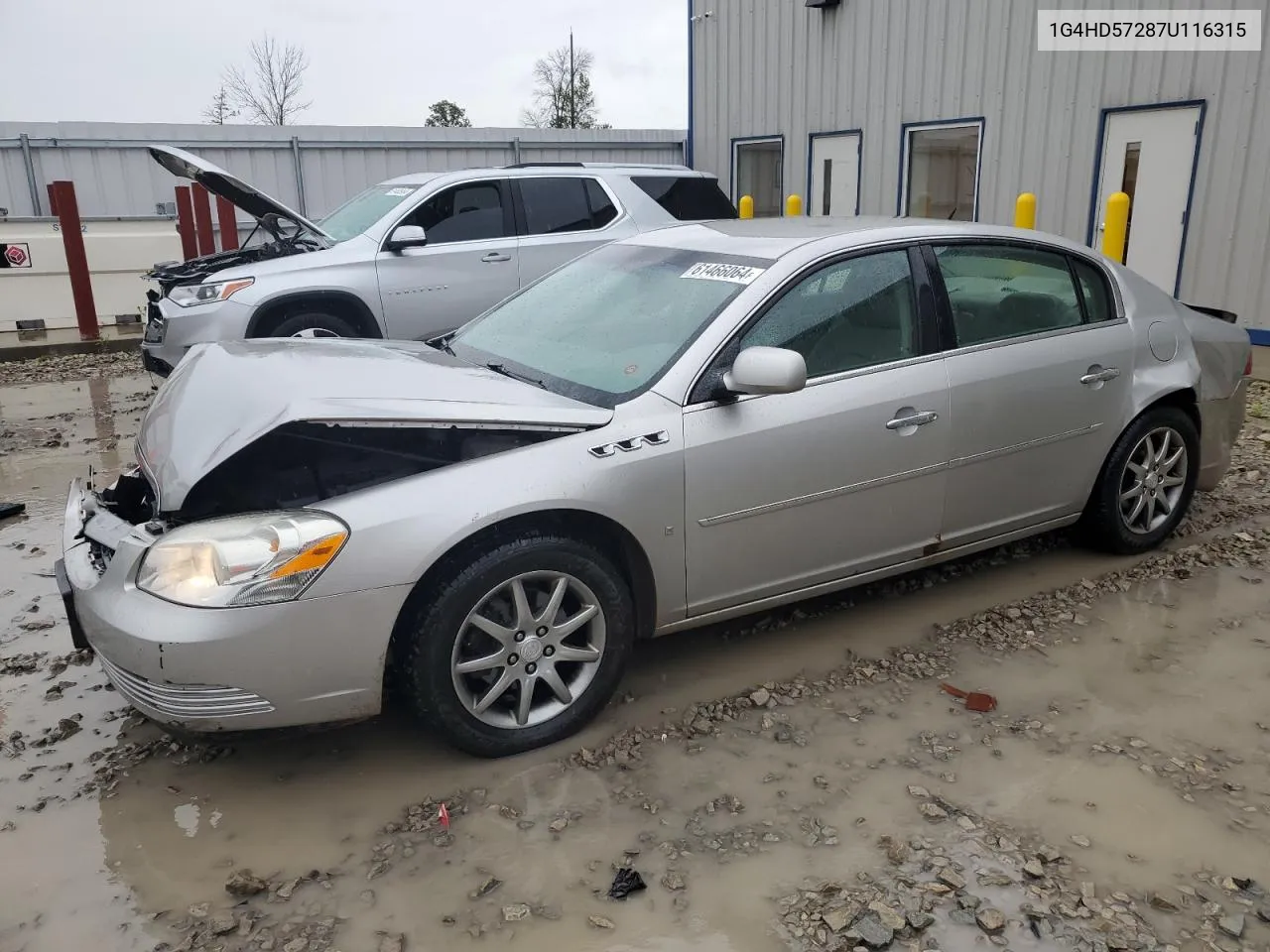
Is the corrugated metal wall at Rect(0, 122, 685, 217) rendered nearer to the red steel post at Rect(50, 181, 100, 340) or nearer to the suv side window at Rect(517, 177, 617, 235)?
the red steel post at Rect(50, 181, 100, 340)

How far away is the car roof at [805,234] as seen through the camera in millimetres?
3726

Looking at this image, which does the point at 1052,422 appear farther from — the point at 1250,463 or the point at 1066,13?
the point at 1066,13

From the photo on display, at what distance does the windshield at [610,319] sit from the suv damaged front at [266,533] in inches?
10.1

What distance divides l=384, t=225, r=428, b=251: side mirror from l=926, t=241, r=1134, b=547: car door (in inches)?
178

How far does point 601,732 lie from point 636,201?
236 inches

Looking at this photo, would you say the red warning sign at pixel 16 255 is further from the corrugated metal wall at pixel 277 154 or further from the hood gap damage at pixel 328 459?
the hood gap damage at pixel 328 459

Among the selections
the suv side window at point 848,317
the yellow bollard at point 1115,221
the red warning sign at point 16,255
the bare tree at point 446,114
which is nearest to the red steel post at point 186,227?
the red warning sign at point 16,255

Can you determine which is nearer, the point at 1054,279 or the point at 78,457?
the point at 1054,279

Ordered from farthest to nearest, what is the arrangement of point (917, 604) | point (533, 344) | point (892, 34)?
point (892, 34)
point (917, 604)
point (533, 344)

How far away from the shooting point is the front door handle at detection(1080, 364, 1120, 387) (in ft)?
13.5

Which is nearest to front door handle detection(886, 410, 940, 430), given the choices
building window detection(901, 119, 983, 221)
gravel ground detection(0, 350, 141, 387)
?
gravel ground detection(0, 350, 141, 387)

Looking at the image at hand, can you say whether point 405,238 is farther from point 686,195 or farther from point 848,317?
point 848,317

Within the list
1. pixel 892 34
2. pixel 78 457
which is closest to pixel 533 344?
pixel 78 457

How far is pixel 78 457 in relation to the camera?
668cm
